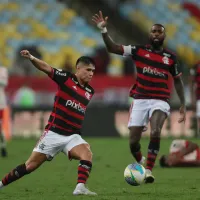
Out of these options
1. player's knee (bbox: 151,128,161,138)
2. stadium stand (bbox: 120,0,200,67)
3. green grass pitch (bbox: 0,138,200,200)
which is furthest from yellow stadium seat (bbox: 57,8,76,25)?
player's knee (bbox: 151,128,161,138)

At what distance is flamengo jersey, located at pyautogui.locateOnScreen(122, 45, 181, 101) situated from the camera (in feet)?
33.3

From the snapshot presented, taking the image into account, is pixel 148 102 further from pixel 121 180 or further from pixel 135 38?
pixel 135 38

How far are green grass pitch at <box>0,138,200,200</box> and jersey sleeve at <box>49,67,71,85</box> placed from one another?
1333mm

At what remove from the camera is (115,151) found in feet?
52.6

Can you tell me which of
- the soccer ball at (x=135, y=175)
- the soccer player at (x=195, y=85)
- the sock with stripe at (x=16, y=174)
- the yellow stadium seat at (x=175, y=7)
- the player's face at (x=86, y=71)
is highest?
the yellow stadium seat at (x=175, y=7)

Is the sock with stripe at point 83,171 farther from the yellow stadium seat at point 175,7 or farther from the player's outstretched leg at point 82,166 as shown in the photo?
the yellow stadium seat at point 175,7

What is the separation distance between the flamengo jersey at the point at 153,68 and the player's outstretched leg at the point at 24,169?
2.53 metres

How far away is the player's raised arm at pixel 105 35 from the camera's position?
942 cm

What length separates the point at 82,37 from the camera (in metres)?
27.0

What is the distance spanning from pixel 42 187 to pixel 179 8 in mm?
20848

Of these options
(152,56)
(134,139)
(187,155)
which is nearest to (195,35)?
(187,155)

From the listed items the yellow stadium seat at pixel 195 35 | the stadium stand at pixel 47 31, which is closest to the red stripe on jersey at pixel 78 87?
the stadium stand at pixel 47 31

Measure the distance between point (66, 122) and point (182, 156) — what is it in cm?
422

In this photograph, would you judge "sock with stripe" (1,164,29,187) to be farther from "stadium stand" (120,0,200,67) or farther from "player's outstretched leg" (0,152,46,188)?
"stadium stand" (120,0,200,67)
